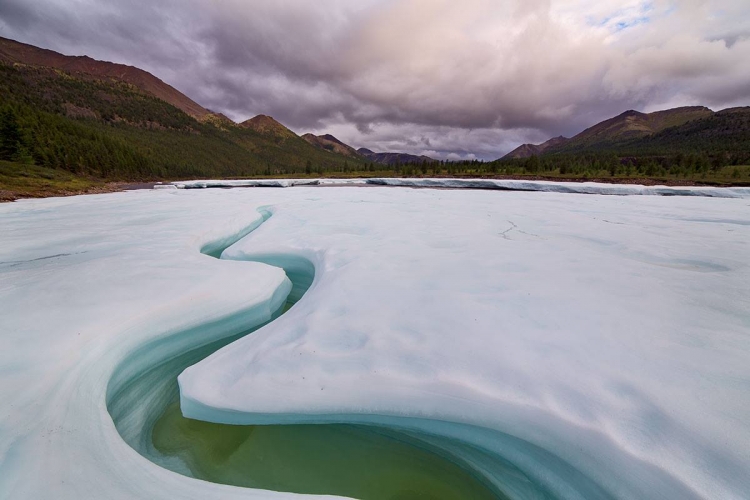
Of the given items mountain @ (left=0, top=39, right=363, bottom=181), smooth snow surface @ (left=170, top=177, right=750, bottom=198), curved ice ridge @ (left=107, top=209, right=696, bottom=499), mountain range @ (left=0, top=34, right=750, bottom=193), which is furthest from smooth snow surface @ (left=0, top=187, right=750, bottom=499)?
mountain @ (left=0, top=39, right=363, bottom=181)

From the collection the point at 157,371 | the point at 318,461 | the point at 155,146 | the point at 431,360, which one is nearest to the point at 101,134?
the point at 155,146

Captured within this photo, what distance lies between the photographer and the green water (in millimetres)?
2629

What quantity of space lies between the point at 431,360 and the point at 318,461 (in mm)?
1404

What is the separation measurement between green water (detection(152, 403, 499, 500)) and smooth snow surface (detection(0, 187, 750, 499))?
0.21 metres

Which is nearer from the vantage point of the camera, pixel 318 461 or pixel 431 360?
pixel 318 461

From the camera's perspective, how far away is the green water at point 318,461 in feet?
8.63

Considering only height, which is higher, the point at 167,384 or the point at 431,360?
the point at 431,360

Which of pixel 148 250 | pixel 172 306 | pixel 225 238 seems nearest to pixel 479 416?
pixel 172 306

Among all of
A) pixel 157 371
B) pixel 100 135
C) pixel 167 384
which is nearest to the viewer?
pixel 167 384

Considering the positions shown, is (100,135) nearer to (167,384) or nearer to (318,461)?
(167,384)

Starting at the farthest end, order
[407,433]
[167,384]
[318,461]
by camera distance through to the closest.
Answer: [167,384]
[407,433]
[318,461]

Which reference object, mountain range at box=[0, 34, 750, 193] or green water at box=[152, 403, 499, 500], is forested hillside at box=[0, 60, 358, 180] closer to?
mountain range at box=[0, 34, 750, 193]

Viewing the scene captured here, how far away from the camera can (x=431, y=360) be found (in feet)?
10.1

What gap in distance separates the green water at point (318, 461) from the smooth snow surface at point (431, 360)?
208mm
